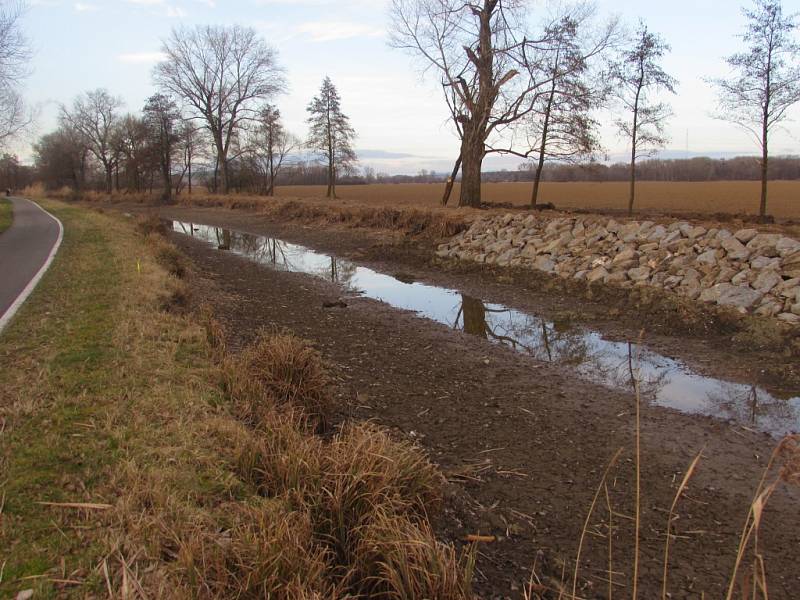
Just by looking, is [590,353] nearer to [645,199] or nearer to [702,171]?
[645,199]

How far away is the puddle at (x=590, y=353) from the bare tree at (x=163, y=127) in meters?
44.2

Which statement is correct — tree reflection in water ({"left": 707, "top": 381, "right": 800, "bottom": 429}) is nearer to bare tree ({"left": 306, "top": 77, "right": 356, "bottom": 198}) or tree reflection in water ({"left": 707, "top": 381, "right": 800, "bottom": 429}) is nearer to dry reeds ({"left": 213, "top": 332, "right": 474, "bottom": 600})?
dry reeds ({"left": 213, "top": 332, "right": 474, "bottom": 600})

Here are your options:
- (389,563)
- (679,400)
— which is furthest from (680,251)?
(389,563)

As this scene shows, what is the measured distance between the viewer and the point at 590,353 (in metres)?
8.34

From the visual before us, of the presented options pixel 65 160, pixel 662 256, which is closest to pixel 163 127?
pixel 65 160

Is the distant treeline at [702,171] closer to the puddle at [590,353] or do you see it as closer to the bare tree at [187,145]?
the bare tree at [187,145]

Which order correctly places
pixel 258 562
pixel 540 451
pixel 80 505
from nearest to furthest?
pixel 258 562
pixel 80 505
pixel 540 451

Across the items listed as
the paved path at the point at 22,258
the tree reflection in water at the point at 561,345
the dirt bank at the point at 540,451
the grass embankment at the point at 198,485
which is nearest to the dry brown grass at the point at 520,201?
the tree reflection in water at the point at 561,345

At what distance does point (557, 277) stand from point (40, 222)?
2369 cm

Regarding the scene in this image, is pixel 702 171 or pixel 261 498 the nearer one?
pixel 261 498

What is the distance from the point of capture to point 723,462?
16.5ft

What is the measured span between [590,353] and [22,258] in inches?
537

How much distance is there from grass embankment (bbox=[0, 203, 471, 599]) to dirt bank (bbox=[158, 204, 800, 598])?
0.74 meters

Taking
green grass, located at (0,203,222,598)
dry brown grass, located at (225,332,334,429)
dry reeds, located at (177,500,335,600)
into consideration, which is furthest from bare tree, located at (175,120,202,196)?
dry reeds, located at (177,500,335,600)
